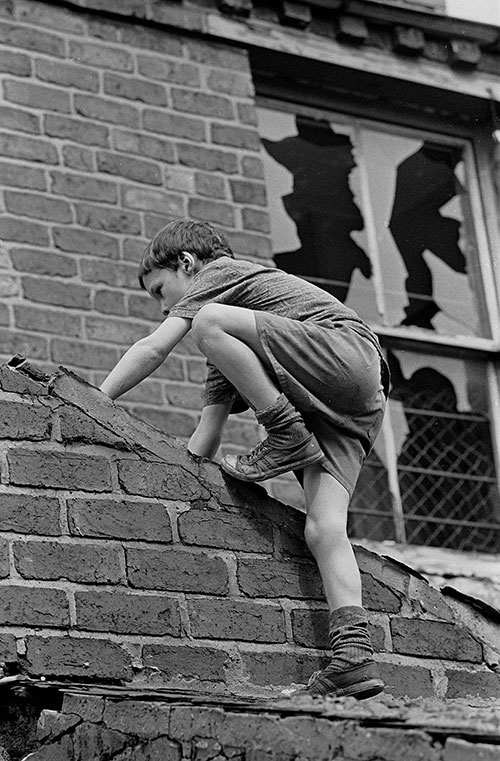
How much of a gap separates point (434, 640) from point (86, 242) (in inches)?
111

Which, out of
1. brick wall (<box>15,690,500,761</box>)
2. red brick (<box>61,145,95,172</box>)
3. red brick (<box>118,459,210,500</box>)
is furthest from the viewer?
red brick (<box>61,145,95,172</box>)

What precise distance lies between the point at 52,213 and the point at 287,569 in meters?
2.74

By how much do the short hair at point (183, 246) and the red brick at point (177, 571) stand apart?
1107 mm

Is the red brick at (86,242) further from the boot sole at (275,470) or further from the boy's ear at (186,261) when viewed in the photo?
the boot sole at (275,470)

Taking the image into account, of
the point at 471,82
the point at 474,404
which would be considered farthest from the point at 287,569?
the point at 471,82

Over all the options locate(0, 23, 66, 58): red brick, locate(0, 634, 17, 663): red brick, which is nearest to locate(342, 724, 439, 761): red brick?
locate(0, 634, 17, 663): red brick

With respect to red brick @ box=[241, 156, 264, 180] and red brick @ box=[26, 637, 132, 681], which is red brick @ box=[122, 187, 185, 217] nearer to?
red brick @ box=[241, 156, 264, 180]

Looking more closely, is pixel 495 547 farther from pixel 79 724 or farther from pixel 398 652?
pixel 79 724

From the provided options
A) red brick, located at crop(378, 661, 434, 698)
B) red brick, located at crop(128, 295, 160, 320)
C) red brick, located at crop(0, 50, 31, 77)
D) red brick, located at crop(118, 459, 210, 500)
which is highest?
red brick, located at crop(0, 50, 31, 77)

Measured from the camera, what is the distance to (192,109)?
21.5 feet

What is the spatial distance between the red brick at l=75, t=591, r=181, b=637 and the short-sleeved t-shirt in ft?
3.08

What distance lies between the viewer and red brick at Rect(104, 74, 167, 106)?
6.38 meters

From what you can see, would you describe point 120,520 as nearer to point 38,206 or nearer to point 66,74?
point 38,206

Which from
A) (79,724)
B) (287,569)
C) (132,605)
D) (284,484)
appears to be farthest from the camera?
(284,484)
